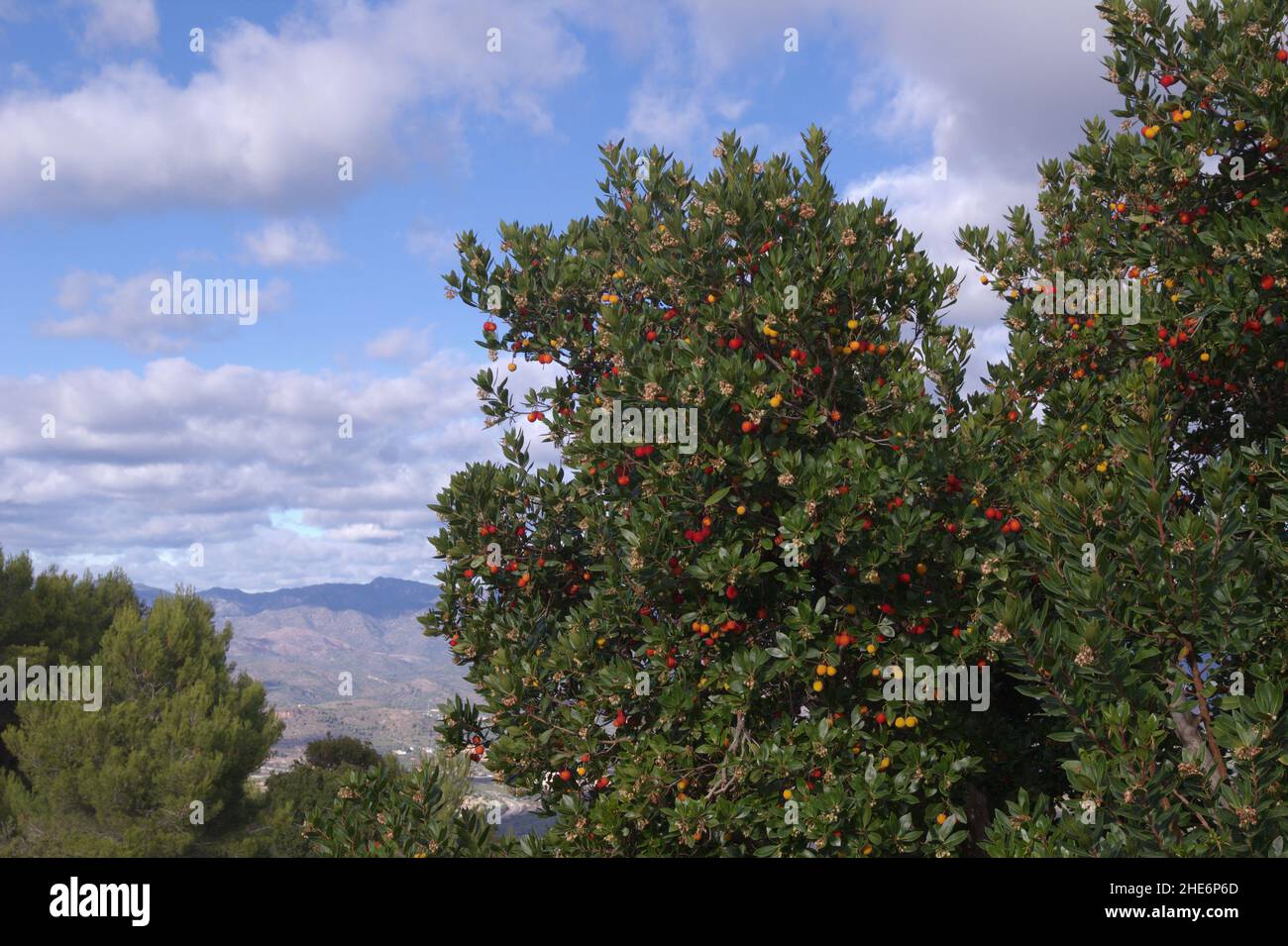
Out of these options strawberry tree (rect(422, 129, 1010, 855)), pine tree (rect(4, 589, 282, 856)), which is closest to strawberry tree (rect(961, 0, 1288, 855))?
strawberry tree (rect(422, 129, 1010, 855))

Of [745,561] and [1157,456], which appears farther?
[745,561]

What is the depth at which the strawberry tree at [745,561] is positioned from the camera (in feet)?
Result: 25.8

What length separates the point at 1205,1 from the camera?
27.5 ft

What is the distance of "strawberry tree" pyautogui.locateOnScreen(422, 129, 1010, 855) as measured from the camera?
25.8 feet

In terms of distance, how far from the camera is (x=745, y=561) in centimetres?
791

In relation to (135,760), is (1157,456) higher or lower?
higher

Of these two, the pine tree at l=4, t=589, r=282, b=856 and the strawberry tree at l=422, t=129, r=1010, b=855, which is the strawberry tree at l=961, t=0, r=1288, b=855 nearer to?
the strawberry tree at l=422, t=129, r=1010, b=855

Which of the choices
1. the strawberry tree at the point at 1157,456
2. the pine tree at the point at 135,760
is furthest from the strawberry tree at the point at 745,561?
the pine tree at the point at 135,760

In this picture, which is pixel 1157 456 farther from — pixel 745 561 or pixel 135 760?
pixel 135 760

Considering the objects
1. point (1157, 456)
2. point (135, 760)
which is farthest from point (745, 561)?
point (135, 760)

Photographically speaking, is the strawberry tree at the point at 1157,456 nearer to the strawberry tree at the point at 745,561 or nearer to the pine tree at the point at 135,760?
the strawberry tree at the point at 745,561

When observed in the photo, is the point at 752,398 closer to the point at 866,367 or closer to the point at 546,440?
the point at 866,367
